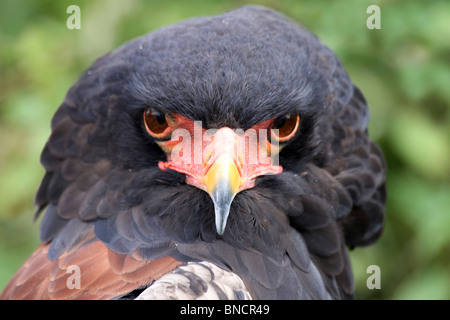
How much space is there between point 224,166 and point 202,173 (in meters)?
0.15

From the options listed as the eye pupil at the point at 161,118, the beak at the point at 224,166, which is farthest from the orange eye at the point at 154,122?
the beak at the point at 224,166

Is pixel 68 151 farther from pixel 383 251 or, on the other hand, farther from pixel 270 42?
pixel 383 251

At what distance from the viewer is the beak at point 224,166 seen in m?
2.30

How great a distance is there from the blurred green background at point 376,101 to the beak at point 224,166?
177 centimetres

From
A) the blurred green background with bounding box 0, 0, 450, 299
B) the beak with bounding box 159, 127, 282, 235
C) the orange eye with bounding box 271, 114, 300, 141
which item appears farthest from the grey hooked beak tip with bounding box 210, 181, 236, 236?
the blurred green background with bounding box 0, 0, 450, 299

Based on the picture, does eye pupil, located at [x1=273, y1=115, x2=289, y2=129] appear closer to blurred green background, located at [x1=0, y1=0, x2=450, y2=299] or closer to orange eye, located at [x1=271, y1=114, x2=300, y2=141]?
orange eye, located at [x1=271, y1=114, x2=300, y2=141]

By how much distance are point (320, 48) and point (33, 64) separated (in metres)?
2.20

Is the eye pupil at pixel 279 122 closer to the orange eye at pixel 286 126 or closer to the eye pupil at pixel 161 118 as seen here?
the orange eye at pixel 286 126

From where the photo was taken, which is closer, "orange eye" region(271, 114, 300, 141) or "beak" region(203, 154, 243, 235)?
"beak" region(203, 154, 243, 235)

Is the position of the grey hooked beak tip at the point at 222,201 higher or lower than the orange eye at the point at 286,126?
lower

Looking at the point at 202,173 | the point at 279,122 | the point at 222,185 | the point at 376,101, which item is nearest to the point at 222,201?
the point at 222,185

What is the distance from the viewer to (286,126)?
2.64 metres

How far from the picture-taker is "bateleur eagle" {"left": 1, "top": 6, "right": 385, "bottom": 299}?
2.47 metres
